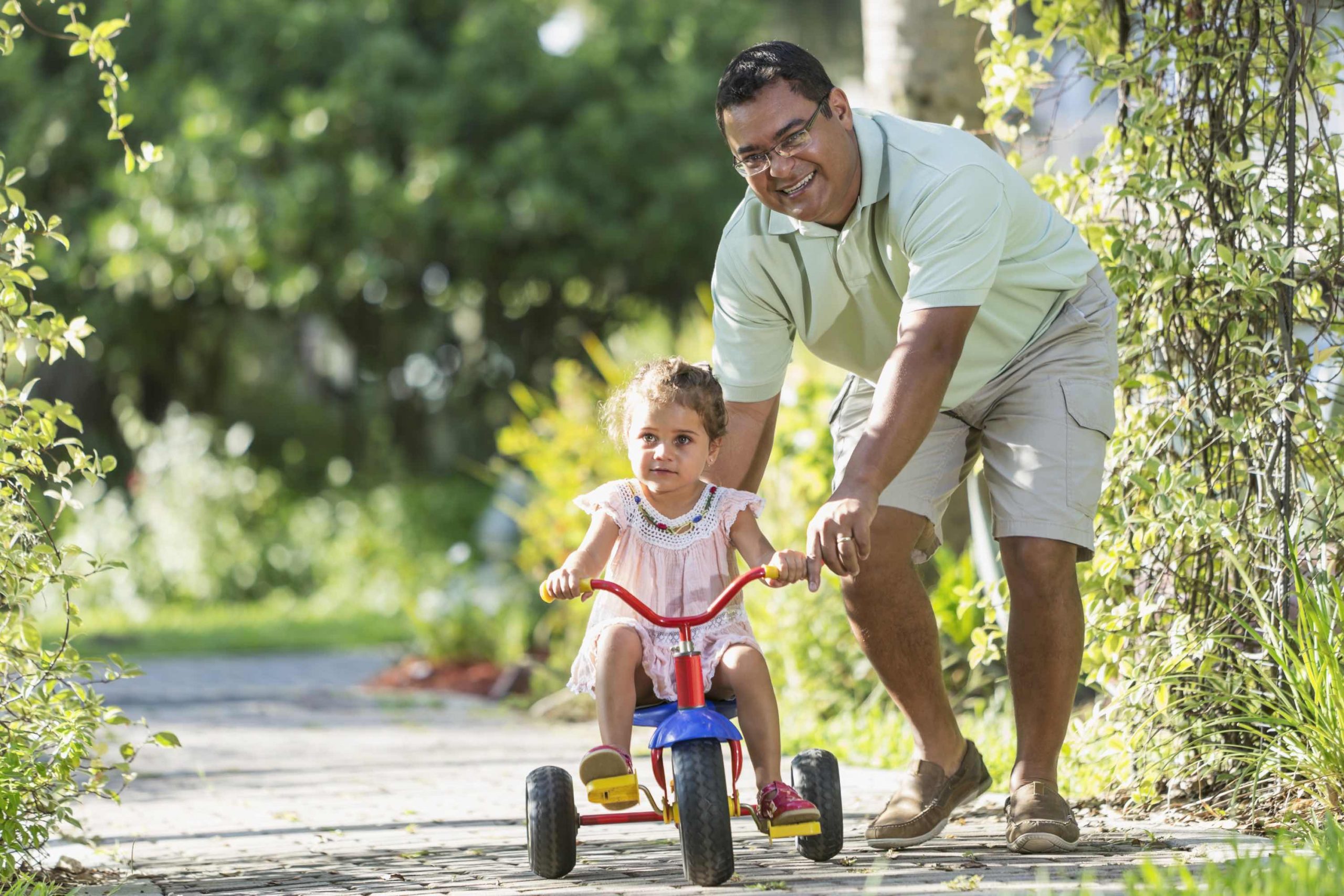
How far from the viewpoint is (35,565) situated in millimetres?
3336

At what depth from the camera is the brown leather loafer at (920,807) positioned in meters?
3.50

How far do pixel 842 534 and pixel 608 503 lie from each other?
73cm

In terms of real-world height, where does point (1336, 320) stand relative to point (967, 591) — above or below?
above

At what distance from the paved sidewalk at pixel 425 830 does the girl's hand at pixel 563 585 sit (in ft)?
2.08

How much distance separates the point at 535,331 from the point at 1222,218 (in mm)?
13552

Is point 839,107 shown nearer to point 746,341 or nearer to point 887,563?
point 746,341

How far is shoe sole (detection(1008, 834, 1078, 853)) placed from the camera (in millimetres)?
3254

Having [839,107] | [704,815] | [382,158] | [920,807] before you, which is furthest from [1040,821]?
[382,158]

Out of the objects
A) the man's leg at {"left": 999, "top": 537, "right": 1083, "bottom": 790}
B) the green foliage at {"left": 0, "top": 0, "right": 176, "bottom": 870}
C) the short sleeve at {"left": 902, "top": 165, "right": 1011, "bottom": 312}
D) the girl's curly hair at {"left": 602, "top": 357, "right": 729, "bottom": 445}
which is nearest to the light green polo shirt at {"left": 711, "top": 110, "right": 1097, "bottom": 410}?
the short sleeve at {"left": 902, "top": 165, "right": 1011, "bottom": 312}

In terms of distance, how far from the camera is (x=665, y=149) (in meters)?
14.4

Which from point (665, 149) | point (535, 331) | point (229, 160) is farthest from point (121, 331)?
point (665, 149)

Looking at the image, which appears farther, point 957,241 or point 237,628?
point 237,628

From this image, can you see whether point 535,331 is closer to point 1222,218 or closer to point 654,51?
point 654,51

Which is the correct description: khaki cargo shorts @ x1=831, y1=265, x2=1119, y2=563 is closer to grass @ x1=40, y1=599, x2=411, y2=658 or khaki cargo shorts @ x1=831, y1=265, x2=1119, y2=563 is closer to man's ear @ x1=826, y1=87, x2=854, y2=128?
man's ear @ x1=826, y1=87, x2=854, y2=128
